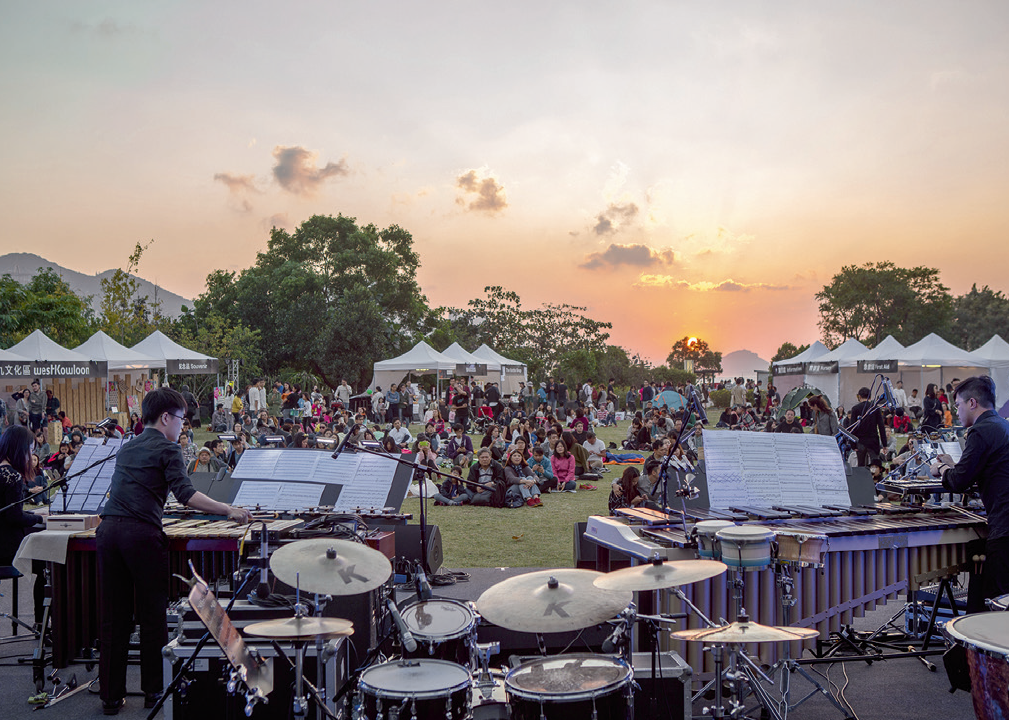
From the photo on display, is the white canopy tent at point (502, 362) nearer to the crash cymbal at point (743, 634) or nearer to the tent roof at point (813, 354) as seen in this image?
the tent roof at point (813, 354)

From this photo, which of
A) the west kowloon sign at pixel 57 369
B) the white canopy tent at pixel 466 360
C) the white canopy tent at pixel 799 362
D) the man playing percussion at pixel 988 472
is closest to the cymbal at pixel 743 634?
the man playing percussion at pixel 988 472

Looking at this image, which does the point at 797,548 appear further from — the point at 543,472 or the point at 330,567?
the point at 543,472

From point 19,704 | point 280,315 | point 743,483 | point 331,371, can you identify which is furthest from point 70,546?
point 280,315

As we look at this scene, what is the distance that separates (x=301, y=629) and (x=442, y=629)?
902 mm

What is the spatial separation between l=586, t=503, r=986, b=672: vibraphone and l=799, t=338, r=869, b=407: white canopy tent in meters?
22.7

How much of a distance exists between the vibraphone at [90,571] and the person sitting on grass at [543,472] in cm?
936

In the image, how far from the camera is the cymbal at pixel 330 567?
13.0ft

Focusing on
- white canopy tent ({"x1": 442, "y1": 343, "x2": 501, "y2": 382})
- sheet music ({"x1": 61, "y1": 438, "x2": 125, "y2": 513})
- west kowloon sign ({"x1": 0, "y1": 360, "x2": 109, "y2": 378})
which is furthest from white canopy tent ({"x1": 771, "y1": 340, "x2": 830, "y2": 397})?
sheet music ({"x1": 61, "y1": 438, "x2": 125, "y2": 513})

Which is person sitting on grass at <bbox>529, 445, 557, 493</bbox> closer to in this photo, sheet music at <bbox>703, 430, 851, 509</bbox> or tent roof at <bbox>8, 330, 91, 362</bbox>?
sheet music at <bbox>703, 430, 851, 509</bbox>

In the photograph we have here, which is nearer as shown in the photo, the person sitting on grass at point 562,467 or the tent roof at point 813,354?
the person sitting on grass at point 562,467

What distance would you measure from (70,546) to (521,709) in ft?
12.6

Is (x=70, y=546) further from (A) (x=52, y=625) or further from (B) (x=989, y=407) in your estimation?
(B) (x=989, y=407)

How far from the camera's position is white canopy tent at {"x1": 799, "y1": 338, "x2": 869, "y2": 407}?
28.2m

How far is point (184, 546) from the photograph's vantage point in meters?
5.69
